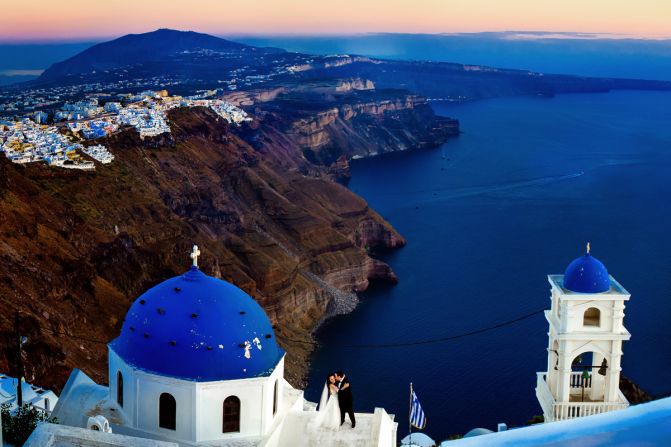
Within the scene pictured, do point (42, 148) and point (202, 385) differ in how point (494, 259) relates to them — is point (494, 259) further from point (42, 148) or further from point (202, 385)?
point (202, 385)

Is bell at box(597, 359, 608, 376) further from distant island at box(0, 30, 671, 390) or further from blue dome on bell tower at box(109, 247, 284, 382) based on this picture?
distant island at box(0, 30, 671, 390)

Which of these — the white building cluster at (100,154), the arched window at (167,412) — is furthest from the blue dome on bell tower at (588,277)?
the white building cluster at (100,154)

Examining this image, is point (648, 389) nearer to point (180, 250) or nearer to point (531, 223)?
point (180, 250)

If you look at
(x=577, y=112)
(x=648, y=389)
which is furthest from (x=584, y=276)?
(x=577, y=112)

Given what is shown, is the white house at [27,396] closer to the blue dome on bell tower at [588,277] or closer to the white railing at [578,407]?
the white railing at [578,407]

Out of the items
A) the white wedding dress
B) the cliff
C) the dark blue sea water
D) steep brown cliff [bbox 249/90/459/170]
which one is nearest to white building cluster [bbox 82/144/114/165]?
the dark blue sea water

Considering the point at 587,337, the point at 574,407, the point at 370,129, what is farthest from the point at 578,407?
the point at 370,129
